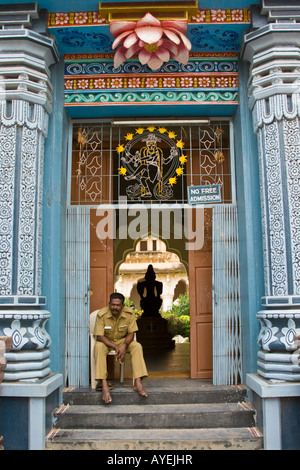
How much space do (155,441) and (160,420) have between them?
1.04 feet

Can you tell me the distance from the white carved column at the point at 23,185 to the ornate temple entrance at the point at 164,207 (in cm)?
74

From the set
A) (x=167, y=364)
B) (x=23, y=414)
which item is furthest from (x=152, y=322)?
(x=23, y=414)

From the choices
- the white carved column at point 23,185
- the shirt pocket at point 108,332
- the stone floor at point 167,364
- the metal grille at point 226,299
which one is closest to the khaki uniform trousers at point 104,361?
the shirt pocket at point 108,332

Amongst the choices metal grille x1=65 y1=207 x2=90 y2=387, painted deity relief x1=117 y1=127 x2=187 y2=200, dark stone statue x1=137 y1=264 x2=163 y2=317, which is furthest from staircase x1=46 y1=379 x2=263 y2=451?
dark stone statue x1=137 y1=264 x2=163 y2=317

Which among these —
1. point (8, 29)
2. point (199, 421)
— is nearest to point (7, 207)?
point (8, 29)

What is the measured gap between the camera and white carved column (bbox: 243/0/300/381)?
4.10m

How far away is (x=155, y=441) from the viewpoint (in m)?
3.96

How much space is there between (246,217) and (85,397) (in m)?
2.60

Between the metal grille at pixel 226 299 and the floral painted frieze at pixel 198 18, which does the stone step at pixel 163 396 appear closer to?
the metal grille at pixel 226 299

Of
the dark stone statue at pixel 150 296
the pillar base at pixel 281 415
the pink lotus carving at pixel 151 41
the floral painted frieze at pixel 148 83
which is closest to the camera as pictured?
the pillar base at pixel 281 415

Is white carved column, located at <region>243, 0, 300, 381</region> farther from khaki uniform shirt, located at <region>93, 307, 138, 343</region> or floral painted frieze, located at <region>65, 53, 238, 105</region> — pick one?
khaki uniform shirt, located at <region>93, 307, 138, 343</region>

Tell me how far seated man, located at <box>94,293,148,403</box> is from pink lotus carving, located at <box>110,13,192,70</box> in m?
2.61

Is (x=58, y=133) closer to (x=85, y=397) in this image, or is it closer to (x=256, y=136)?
(x=256, y=136)

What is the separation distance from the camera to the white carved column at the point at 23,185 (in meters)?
4.09
